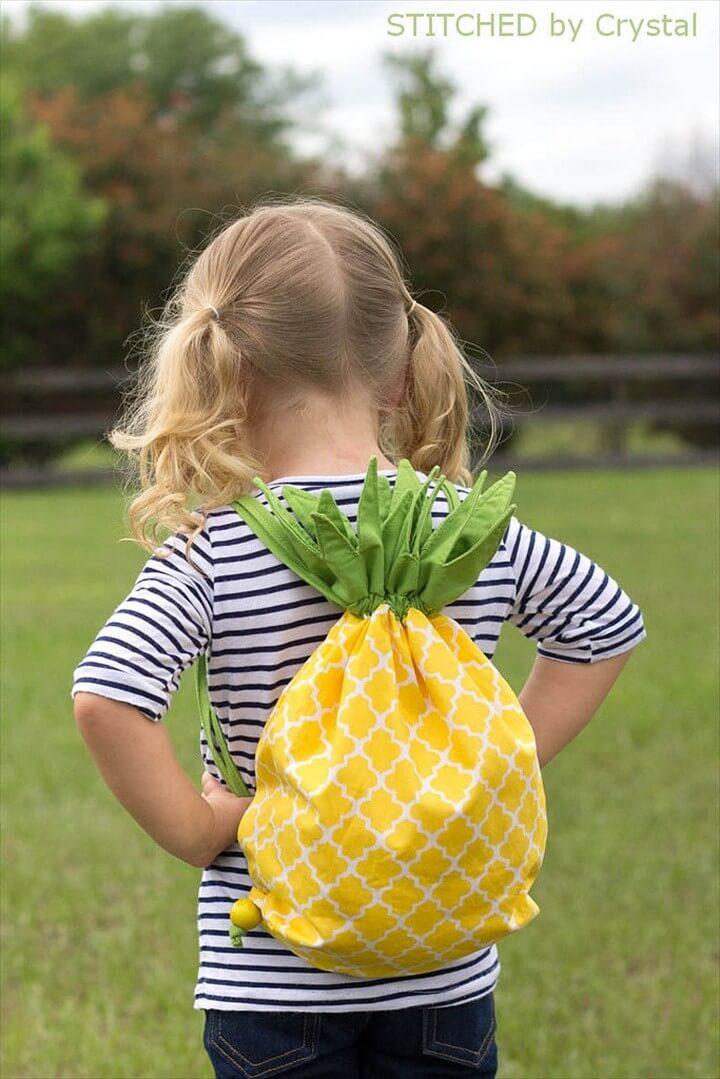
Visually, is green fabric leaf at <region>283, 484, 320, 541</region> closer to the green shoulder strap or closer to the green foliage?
the green shoulder strap

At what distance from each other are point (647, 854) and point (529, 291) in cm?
1667

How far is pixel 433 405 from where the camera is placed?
1703 millimetres

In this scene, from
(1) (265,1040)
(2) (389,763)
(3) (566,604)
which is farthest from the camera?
(3) (566,604)

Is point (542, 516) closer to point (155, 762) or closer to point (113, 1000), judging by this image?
point (113, 1000)

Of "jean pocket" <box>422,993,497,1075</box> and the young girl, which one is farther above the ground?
the young girl

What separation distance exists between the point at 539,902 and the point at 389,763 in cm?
A: 190

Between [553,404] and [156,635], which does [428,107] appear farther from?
[156,635]

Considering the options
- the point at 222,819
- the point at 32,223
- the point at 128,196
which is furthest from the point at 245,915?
the point at 128,196

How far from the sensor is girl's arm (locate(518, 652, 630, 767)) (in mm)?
1663

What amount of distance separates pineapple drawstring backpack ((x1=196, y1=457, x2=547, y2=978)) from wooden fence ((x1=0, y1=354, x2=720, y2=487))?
43.5 ft

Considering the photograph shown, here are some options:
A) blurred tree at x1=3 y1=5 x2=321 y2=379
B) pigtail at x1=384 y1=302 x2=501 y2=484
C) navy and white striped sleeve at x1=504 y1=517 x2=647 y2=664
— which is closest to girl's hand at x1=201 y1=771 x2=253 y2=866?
navy and white striped sleeve at x1=504 y1=517 x2=647 y2=664

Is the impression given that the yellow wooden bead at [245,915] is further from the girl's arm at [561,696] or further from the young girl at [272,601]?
the girl's arm at [561,696]

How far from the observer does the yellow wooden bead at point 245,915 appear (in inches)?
57.1

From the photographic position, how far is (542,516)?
1005 cm
